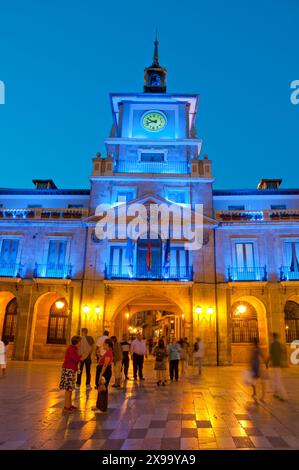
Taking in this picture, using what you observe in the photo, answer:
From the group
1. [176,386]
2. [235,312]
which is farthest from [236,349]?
[176,386]

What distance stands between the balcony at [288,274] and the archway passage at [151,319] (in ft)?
24.1

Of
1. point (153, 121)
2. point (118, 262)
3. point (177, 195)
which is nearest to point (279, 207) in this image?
point (177, 195)

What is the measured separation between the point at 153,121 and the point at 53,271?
45.7 ft

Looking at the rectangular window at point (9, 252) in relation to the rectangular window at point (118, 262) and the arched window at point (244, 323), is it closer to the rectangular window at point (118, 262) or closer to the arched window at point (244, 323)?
the rectangular window at point (118, 262)

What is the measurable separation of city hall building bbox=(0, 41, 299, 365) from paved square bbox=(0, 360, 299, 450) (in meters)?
10.3

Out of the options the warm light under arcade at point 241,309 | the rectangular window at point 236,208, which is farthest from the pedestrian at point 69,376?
the rectangular window at point 236,208

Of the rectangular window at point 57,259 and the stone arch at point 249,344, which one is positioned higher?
the rectangular window at point 57,259

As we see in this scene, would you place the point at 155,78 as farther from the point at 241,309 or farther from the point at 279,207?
the point at 241,309

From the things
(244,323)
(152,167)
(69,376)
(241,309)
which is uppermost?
(152,167)

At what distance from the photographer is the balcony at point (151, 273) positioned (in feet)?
75.7

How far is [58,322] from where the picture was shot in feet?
82.5

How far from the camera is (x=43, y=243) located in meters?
24.3
